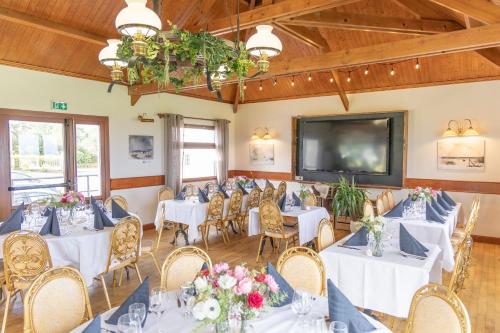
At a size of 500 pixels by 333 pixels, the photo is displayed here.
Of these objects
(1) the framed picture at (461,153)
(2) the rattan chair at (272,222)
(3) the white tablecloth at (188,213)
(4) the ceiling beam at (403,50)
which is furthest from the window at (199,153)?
(1) the framed picture at (461,153)

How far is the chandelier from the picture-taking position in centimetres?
241

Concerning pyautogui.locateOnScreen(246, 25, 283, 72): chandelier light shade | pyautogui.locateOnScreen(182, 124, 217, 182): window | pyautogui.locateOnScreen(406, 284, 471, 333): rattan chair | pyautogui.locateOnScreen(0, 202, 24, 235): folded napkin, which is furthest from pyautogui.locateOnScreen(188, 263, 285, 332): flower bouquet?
pyautogui.locateOnScreen(182, 124, 217, 182): window

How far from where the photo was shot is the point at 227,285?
1.59 m

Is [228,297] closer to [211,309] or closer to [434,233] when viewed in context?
[211,309]

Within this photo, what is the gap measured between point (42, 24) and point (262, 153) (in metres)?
6.09

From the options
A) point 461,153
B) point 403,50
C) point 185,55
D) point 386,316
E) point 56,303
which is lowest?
point 386,316

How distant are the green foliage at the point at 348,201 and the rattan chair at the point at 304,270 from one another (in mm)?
4817

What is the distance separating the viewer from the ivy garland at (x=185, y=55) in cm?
252

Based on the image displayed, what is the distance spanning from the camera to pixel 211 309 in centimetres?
151

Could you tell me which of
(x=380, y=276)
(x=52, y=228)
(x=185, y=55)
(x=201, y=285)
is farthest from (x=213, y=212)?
(x=201, y=285)

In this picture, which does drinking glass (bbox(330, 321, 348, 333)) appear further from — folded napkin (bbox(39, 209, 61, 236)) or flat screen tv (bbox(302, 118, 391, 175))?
flat screen tv (bbox(302, 118, 391, 175))

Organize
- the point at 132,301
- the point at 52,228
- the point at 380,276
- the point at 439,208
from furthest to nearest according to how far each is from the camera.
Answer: the point at 439,208, the point at 52,228, the point at 380,276, the point at 132,301

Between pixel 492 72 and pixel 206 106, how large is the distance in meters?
6.45

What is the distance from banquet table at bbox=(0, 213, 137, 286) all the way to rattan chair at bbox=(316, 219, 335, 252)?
248 centimetres
